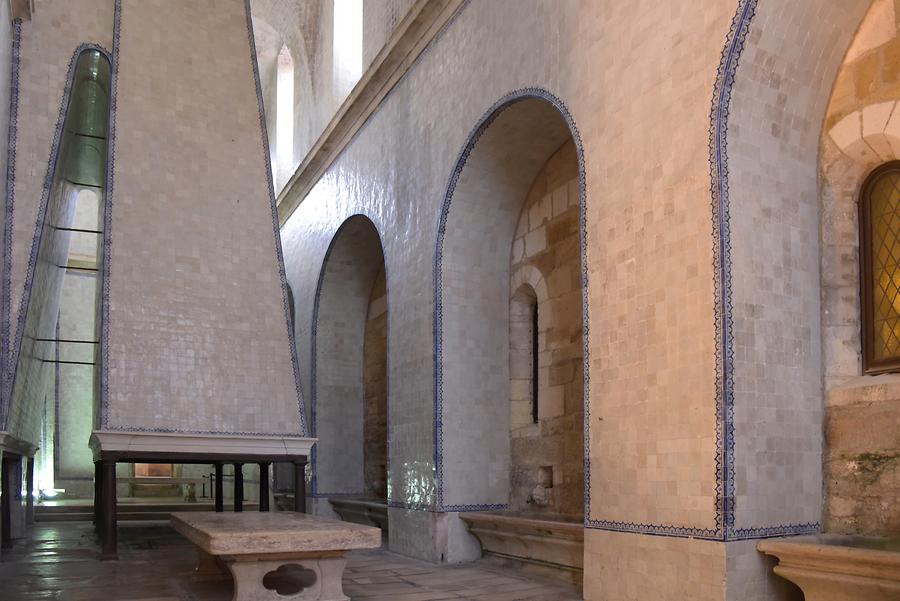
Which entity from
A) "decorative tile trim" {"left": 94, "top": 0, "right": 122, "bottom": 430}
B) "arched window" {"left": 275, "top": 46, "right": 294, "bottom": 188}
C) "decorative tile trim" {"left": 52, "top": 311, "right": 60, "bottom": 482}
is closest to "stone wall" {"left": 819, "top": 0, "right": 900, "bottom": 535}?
"decorative tile trim" {"left": 94, "top": 0, "right": 122, "bottom": 430}

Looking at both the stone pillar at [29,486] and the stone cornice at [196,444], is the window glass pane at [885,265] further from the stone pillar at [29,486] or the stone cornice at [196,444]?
the stone pillar at [29,486]

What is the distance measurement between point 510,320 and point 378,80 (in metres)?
3.37

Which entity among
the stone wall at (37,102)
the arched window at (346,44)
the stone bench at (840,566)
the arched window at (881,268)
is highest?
the arched window at (346,44)

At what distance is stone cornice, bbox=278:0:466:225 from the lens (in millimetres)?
8258

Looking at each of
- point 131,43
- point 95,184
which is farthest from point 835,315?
point 95,184

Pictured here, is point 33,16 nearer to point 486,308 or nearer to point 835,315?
point 486,308

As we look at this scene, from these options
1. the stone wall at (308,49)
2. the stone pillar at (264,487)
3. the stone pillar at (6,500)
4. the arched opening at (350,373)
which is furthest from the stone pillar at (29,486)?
the stone wall at (308,49)

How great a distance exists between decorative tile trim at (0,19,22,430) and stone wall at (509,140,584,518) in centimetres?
428

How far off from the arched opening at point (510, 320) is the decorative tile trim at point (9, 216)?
11.7ft

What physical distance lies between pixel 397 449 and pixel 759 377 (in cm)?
457

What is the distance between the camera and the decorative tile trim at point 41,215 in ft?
23.6

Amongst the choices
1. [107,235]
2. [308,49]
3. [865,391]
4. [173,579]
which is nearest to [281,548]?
[173,579]

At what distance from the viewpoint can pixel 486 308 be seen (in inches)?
312

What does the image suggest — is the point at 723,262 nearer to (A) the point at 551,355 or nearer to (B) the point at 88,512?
(A) the point at 551,355
